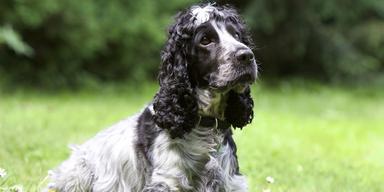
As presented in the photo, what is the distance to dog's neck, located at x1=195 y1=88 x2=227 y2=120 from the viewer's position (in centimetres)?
531

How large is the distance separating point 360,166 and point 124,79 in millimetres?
8145

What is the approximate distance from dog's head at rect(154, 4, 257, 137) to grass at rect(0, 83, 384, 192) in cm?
188

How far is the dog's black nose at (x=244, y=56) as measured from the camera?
5055 millimetres

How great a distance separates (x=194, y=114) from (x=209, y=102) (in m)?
0.13

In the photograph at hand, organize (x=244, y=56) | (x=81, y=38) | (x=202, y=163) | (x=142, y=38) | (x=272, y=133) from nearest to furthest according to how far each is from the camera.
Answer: (x=244, y=56)
(x=202, y=163)
(x=272, y=133)
(x=81, y=38)
(x=142, y=38)

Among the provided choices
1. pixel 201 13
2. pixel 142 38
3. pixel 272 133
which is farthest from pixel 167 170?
pixel 142 38

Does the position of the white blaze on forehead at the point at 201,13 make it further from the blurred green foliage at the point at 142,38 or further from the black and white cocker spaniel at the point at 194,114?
the blurred green foliage at the point at 142,38

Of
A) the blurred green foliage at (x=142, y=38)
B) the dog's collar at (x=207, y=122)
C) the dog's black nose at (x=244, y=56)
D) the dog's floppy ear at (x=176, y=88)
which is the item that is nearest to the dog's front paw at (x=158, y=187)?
the dog's floppy ear at (x=176, y=88)

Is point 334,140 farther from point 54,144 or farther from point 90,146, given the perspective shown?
point 90,146

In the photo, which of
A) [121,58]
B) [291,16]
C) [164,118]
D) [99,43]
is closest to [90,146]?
[164,118]

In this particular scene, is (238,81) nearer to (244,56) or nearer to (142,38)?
(244,56)

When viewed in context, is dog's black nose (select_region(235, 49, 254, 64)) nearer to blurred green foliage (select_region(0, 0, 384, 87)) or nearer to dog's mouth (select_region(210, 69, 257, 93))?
dog's mouth (select_region(210, 69, 257, 93))

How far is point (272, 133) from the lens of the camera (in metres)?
A: 11.2

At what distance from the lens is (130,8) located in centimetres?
1538
